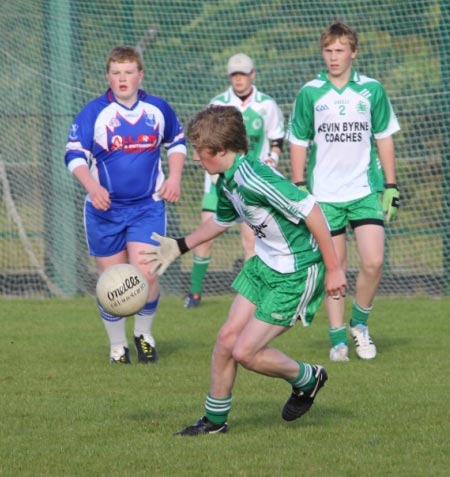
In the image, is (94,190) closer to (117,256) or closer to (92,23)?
(117,256)

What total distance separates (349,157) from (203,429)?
2.97 metres

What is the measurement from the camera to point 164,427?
20.4 ft

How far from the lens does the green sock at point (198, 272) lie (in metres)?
11.8

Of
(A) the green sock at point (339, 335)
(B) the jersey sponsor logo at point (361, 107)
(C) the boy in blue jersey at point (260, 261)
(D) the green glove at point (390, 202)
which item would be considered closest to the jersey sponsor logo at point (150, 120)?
(B) the jersey sponsor logo at point (361, 107)

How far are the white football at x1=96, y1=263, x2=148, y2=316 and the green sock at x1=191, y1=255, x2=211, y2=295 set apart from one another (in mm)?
4935

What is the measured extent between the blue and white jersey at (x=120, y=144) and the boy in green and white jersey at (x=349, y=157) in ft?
3.35

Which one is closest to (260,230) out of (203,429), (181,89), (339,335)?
(203,429)

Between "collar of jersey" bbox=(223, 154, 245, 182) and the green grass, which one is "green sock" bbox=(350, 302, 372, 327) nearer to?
the green grass

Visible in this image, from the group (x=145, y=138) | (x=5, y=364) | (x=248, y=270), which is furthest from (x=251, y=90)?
(x=248, y=270)

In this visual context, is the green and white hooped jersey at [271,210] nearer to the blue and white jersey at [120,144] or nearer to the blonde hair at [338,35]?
the blue and white jersey at [120,144]

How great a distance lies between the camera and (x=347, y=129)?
27.6 feet

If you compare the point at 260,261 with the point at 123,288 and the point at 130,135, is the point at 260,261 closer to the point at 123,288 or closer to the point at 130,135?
the point at 123,288

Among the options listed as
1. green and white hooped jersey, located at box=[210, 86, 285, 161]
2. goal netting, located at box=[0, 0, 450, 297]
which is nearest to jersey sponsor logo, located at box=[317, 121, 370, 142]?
green and white hooped jersey, located at box=[210, 86, 285, 161]

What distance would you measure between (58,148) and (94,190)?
4867mm
